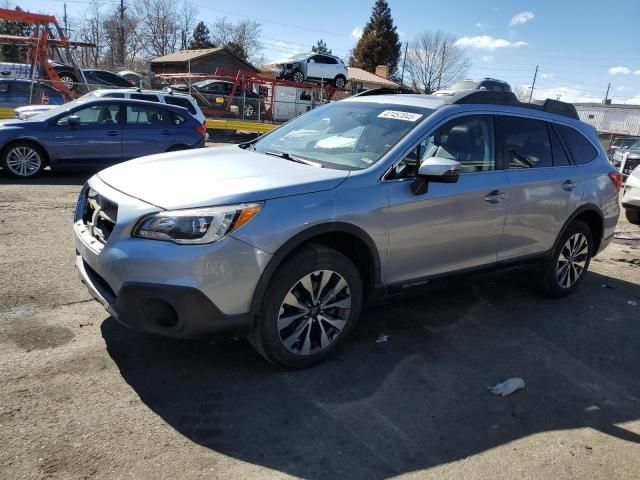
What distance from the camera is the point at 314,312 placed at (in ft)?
11.4

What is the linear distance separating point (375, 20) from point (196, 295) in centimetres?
6632

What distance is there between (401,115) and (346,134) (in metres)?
0.44

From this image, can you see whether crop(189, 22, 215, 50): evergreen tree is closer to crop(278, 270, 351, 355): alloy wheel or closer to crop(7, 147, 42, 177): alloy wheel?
crop(7, 147, 42, 177): alloy wheel

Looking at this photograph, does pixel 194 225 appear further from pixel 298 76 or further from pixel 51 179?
pixel 298 76

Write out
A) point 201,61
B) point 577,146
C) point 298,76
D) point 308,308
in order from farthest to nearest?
point 201,61 < point 298,76 < point 577,146 < point 308,308

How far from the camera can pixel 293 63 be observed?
29766mm

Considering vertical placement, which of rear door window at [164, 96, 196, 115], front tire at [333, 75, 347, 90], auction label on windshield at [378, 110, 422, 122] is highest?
front tire at [333, 75, 347, 90]

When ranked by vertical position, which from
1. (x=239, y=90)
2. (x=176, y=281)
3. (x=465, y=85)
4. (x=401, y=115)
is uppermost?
(x=465, y=85)

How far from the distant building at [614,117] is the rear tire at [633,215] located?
49.7m

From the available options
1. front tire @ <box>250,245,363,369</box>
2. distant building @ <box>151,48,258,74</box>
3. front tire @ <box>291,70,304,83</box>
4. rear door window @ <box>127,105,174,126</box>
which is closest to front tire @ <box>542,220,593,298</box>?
front tire @ <box>250,245,363,369</box>

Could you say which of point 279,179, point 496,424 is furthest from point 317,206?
point 496,424

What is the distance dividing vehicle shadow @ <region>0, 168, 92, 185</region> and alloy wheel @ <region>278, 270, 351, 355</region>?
7560mm

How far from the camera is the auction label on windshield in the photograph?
4026 mm

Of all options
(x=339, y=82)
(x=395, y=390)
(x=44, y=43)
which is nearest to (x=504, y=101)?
(x=395, y=390)
